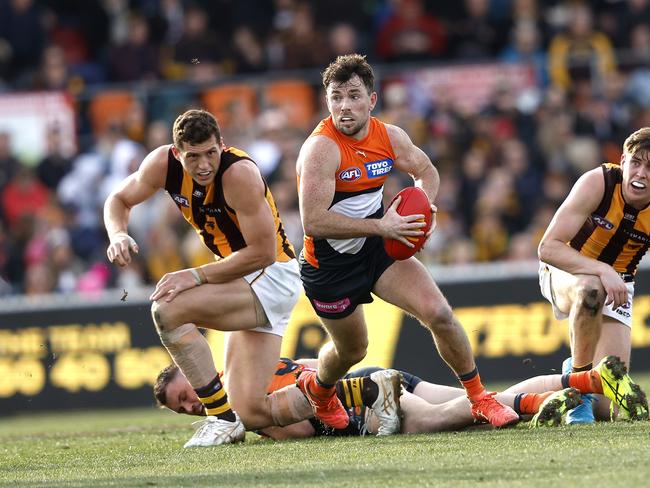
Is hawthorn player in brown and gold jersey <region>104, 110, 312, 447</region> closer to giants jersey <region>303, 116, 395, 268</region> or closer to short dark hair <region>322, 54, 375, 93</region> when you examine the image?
giants jersey <region>303, 116, 395, 268</region>

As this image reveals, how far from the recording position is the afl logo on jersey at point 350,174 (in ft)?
24.9

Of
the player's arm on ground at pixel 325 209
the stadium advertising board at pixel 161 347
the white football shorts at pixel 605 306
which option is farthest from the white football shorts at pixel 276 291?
the stadium advertising board at pixel 161 347

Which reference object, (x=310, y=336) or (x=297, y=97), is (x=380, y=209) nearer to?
(x=310, y=336)

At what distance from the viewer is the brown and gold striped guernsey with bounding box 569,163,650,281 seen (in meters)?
7.79

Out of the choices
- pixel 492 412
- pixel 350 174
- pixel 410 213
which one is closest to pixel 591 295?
pixel 492 412

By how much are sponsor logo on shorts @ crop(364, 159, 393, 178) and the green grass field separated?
5.08 ft

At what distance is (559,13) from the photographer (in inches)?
668

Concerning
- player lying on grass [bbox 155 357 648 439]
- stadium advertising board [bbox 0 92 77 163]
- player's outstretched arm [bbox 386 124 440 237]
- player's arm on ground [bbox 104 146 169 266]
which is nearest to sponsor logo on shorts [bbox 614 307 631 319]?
player lying on grass [bbox 155 357 648 439]

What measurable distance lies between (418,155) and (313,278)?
0.97 metres

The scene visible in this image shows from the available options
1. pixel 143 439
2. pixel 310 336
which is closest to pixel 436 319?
pixel 143 439

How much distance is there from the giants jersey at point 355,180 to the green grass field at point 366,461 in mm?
1132

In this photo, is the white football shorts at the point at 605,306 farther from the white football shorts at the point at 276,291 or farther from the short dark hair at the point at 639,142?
the white football shorts at the point at 276,291

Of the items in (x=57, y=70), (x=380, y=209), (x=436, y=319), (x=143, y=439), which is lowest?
(x=143, y=439)

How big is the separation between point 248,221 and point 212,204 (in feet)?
1.04
